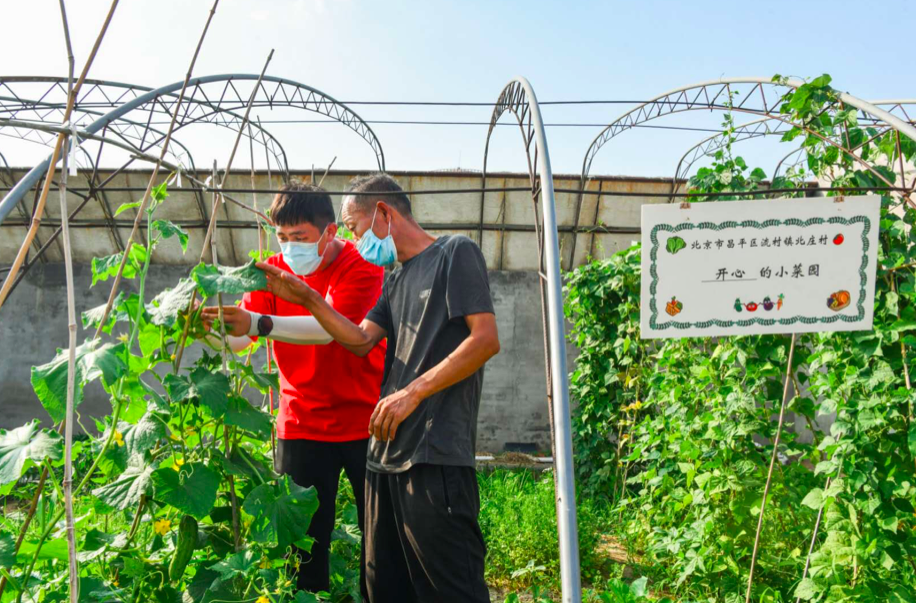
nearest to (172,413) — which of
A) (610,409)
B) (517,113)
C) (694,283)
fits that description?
(694,283)

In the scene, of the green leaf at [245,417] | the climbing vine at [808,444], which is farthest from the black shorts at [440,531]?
the climbing vine at [808,444]

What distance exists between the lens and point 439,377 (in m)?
1.90

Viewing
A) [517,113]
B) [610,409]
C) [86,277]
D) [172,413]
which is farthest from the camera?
[86,277]

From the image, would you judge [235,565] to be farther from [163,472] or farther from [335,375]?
[335,375]

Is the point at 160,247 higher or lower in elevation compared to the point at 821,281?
higher

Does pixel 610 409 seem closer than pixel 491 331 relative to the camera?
No

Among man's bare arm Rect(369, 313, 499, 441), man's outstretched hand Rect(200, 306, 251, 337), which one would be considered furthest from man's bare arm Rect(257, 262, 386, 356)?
man's bare arm Rect(369, 313, 499, 441)

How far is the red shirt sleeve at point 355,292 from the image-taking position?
2441mm

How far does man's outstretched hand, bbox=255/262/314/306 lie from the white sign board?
1.15m

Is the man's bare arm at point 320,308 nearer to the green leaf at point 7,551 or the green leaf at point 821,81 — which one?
the green leaf at point 7,551

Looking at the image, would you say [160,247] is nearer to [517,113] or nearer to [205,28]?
[517,113]

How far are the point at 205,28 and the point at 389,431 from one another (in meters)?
1.24

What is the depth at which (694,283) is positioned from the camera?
234 cm

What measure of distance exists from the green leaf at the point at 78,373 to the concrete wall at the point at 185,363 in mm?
7412
